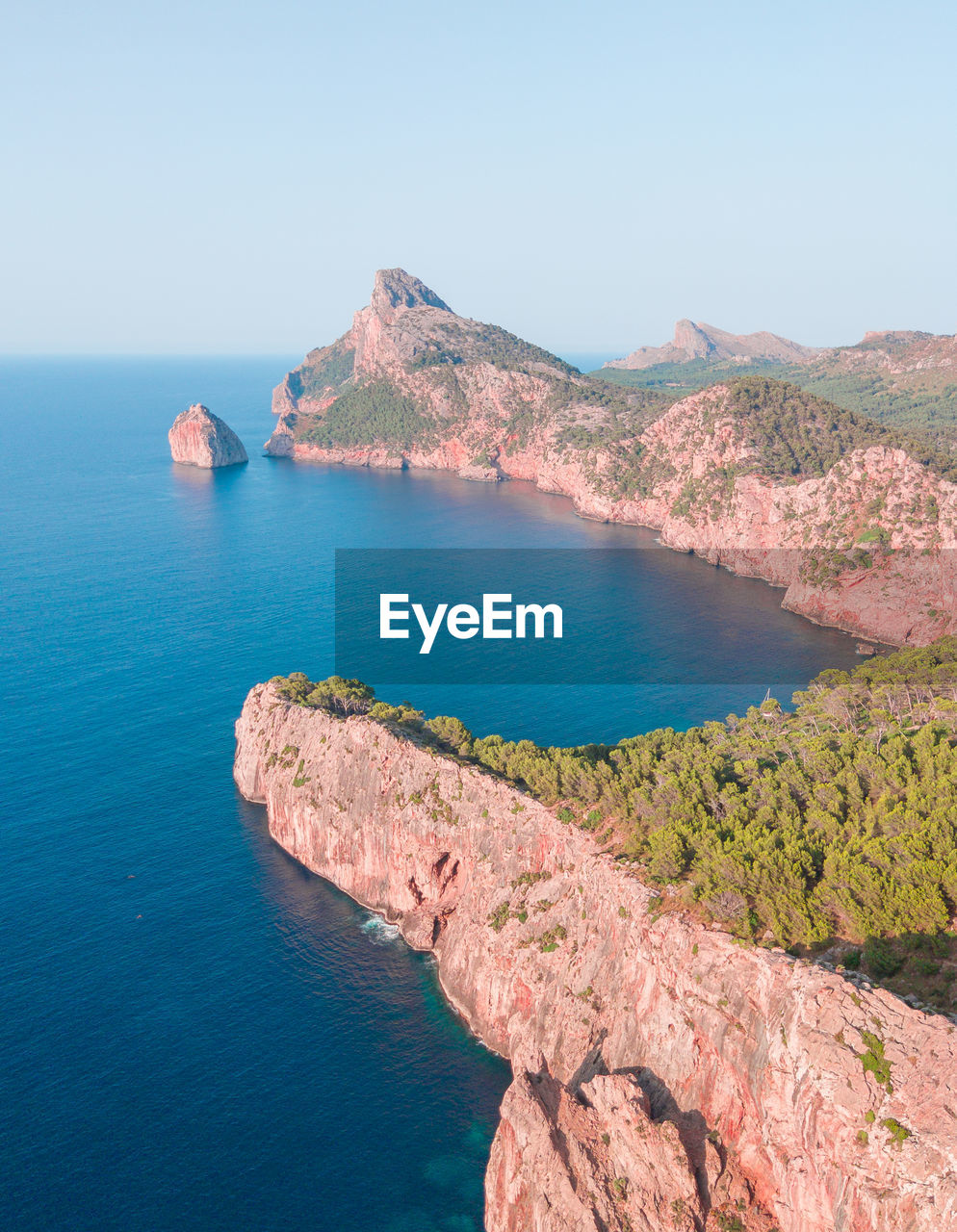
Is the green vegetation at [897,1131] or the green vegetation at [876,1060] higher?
the green vegetation at [876,1060]

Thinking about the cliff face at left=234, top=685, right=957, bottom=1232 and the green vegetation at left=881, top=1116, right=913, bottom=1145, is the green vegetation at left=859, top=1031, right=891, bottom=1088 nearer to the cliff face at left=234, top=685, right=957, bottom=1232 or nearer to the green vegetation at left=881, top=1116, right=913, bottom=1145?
the cliff face at left=234, top=685, right=957, bottom=1232

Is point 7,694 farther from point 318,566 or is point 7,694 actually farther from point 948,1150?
point 948,1150

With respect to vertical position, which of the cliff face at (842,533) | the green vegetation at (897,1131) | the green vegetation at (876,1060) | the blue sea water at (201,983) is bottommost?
the blue sea water at (201,983)

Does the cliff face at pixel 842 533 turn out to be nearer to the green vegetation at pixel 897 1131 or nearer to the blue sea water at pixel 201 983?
the blue sea water at pixel 201 983

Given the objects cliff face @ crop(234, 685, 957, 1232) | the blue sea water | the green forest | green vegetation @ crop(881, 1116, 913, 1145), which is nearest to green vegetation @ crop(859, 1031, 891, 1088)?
cliff face @ crop(234, 685, 957, 1232)

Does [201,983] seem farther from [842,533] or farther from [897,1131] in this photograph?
[842,533]

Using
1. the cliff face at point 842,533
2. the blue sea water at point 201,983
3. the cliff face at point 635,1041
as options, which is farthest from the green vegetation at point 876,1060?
the cliff face at point 842,533
